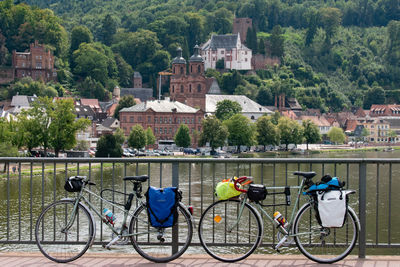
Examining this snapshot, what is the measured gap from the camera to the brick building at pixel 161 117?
3344 inches

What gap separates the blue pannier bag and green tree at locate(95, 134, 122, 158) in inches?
2119

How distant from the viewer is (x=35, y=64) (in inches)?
4141

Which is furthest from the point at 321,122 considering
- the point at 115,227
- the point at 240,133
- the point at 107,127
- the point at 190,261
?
the point at 115,227

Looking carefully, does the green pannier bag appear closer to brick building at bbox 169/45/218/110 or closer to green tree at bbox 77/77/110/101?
brick building at bbox 169/45/218/110

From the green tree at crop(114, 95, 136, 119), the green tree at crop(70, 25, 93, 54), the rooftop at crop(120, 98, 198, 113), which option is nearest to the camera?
the rooftop at crop(120, 98, 198, 113)

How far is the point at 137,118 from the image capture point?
85000 mm

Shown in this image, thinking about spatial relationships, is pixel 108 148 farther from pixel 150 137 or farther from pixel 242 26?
pixel 242 26

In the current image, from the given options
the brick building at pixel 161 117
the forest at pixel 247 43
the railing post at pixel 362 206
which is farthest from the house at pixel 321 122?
the railing post at pixel 362 206

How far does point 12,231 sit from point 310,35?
147775 millimetres

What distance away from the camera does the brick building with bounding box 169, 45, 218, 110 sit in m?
107

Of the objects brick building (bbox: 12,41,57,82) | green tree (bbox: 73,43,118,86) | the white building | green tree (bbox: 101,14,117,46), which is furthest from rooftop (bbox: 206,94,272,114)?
green tree (bbox: 101,14,117,46)

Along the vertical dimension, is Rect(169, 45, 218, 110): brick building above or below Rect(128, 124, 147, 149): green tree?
above

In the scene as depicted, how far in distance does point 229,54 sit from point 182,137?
55.2 meters

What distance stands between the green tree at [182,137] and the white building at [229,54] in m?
53.0
